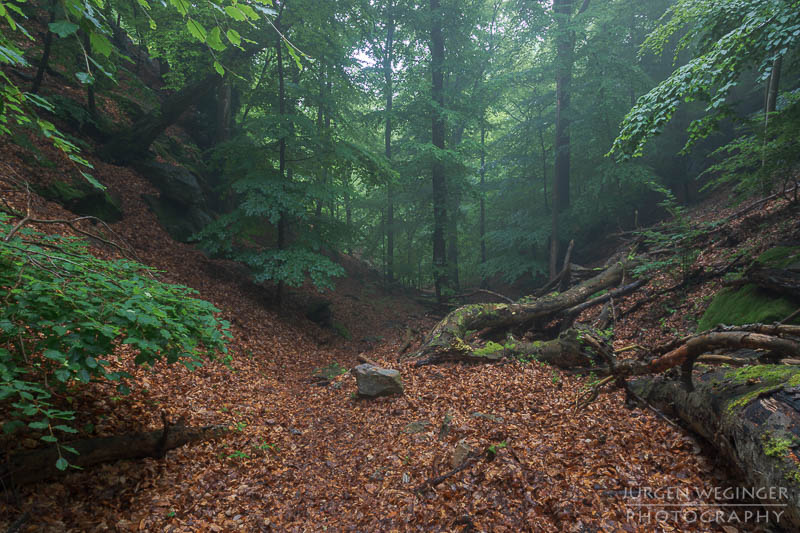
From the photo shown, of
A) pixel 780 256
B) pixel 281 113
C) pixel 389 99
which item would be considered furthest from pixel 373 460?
pixel 389 99

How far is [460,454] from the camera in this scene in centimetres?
397

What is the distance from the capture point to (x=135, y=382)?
15.2 ft

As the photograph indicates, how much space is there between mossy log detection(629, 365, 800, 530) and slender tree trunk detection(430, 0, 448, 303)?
1088cm

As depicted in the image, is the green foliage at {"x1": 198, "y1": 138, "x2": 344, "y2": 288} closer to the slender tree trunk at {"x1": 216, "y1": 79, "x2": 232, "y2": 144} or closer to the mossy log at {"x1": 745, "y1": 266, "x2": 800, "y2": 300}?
the slender tree trunk at {"x1": 216, "y1": 79, "x2": 232, "y2": 144}

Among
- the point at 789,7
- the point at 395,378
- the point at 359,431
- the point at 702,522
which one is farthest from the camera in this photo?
the point at 395,378

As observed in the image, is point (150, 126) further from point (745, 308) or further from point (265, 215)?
point (745, 308)

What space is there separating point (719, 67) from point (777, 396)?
437 cm

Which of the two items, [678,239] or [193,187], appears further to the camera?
[193,187]

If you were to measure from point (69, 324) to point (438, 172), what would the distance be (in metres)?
13.6

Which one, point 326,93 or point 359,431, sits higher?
point 326,93

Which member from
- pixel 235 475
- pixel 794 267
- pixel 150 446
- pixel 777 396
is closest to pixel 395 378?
pixel 235 475

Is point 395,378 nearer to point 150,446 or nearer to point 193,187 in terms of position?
point 150,446

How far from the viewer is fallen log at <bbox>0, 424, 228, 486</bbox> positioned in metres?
2.92

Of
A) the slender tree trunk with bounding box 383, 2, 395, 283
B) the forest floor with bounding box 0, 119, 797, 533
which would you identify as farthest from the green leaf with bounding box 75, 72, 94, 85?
the slender tree trunk with bounding box 383, 2, 395, 283
